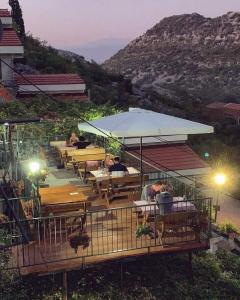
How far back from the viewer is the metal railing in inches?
373

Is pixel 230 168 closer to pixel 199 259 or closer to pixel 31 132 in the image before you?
pixel 31 132

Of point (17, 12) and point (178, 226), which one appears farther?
point (17, 12)

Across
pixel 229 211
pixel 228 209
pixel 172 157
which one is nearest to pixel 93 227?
pixel 172 157

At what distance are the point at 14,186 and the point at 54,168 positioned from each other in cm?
398

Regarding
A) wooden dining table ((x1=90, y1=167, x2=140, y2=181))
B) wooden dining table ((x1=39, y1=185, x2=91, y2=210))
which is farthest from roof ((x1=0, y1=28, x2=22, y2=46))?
wooden dining table ((x1=39, y1=185, x2=91, y2=210))

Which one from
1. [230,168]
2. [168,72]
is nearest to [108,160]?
[230,168]

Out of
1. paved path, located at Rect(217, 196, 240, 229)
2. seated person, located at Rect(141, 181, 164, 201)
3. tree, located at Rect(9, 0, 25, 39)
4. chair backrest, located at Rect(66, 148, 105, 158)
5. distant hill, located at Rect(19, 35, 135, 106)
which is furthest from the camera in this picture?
tree, located at Rect(9, 0, 25, 39)

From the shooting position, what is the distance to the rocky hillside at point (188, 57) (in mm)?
121188

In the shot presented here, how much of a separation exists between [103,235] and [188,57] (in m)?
132

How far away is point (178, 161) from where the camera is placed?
69.9ft

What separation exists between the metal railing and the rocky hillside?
9420 centimetres

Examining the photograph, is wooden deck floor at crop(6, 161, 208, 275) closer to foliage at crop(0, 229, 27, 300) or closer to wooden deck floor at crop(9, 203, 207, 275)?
wooden deck floor at crop(9, 203, 207, 275)

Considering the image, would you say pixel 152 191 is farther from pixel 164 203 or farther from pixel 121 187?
pixel 121 187

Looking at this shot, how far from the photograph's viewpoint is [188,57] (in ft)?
451
